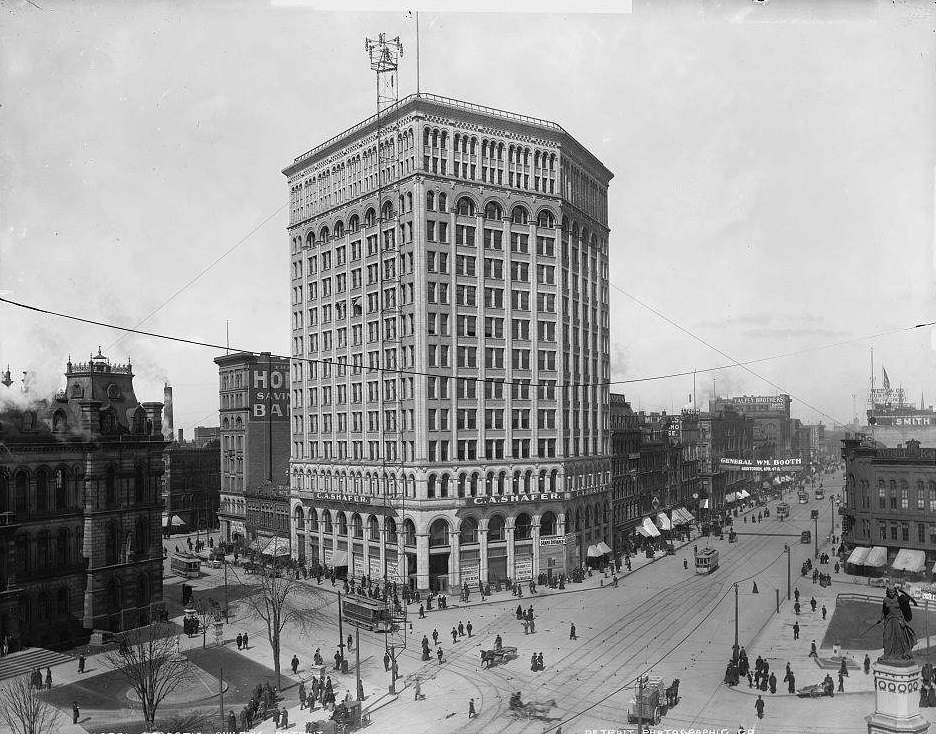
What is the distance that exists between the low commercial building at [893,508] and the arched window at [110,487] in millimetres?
62552

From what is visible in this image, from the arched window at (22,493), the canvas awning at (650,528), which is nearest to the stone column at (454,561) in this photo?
the arched window at (22,493)

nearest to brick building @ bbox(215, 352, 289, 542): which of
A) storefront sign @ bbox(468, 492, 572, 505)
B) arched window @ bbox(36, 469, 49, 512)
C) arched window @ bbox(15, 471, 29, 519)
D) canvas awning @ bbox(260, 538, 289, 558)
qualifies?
canvas awning @ bbox(260, 538, 289, 558)

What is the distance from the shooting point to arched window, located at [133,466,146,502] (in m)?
56.2

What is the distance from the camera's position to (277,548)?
83.1 m

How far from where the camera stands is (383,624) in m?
54.1

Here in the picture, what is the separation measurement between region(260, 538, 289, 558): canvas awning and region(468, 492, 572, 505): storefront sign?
24951mm

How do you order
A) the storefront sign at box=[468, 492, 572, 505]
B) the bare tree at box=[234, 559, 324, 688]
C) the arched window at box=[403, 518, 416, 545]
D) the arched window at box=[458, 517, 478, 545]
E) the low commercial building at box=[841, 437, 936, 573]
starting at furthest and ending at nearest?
the low commercial building at box=[841, 437, 936, 573]
the storefront sign at box=[468, 492, 572, 505]
the arched window at box=[458, 517, 478, 545]
the arched window at box=[403, 518, 416, 545]
the bare tree at box=[234, 559, 324, 688]

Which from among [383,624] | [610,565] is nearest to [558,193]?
[610,565]

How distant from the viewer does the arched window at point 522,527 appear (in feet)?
232

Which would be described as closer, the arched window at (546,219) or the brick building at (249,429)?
the arched window at (546,219)

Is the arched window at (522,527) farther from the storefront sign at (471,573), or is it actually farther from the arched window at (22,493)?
the arched window at (22,493)

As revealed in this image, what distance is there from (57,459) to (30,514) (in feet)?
12.4

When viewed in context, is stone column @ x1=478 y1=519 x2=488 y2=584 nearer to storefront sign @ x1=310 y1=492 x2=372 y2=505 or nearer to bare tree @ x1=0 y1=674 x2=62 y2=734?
storefront sign @ x1=310 y1=492 x2=372 y2=505

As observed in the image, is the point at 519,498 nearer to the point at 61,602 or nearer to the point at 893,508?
the point at 893,508
